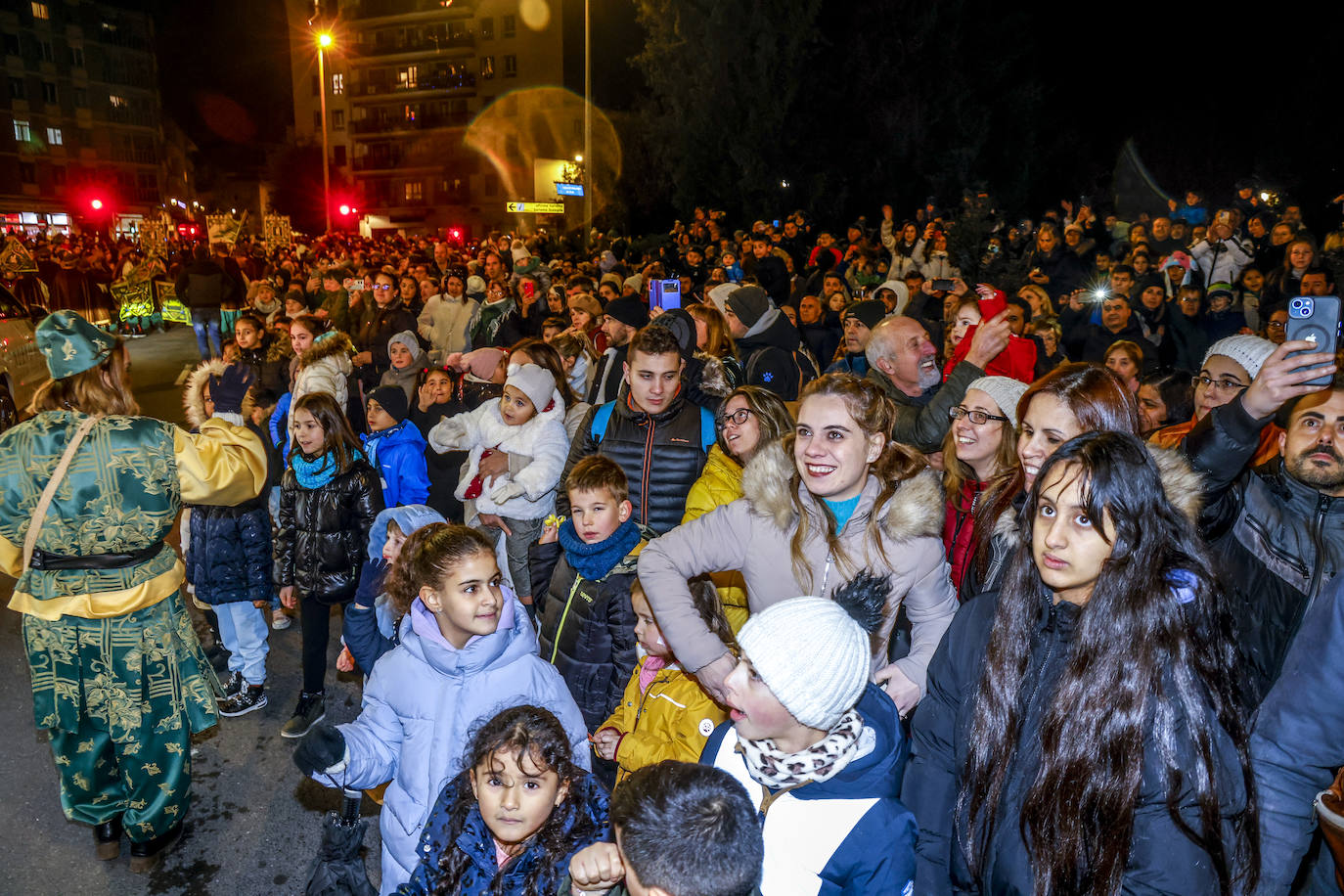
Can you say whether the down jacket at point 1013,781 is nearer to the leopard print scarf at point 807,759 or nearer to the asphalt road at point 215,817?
the leopard print scarf at point 807,759

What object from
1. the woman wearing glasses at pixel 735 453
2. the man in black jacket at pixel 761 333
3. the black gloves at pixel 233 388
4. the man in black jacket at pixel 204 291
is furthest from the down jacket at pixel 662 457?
the man in black jacket at pixel 204 291

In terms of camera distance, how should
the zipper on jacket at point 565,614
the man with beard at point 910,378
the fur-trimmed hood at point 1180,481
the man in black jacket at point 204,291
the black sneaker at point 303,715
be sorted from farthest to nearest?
the man in black jacket at point 204,291, the black sneaker at point 303,715, the man with beard at point 910,378, the zipper on jacket at point 565,614, the fur-trimmed hood at point 1180,481

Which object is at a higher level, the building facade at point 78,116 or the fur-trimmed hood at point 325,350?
the building facade at point 78,116

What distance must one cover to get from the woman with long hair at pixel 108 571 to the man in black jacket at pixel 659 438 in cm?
177

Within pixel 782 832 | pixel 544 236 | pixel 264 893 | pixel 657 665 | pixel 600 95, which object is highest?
pixel 600 95

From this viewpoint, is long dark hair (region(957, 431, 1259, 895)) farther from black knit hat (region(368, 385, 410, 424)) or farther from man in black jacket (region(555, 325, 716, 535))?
black knit hat (region(368, 385, 410, 424))

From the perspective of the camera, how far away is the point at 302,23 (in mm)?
75938

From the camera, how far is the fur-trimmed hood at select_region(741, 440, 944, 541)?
9.43ft

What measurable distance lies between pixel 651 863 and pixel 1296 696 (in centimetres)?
160

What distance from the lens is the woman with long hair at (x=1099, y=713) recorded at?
184cm

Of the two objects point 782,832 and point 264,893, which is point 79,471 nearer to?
point 264,893

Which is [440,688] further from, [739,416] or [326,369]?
[326,369]

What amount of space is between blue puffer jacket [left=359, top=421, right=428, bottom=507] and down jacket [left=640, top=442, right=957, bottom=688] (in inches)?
116

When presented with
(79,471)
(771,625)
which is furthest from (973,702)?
(79,471)
